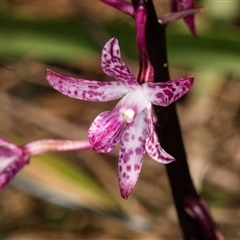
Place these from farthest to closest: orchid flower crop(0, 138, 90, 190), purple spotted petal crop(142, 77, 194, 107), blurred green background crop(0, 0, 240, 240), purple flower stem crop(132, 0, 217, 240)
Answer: blurred green background crop(0, 0, 240, 240) < orchid flower crop(0, 138, 90, 190) < purple flower stem crop(132, 0, 217, 240) < purple spotted petal crop(142, 77, 194, 107)

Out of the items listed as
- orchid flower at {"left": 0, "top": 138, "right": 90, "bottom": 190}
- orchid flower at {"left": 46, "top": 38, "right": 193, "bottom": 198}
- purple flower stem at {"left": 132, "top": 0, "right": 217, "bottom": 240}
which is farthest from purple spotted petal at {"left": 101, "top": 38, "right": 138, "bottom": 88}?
orchid flower at {"left": 0, "top": 138, "right": 90, "bottom": 190}

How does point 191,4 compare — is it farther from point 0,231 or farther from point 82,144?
point 0,231

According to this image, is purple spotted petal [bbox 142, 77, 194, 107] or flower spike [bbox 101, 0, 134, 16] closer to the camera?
purple spotted petal [bbox 142, 77, 194, 107]

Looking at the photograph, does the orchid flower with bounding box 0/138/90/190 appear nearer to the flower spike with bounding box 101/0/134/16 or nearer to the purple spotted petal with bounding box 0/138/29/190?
the purple spotted petal with bounding box 0/138/29/190

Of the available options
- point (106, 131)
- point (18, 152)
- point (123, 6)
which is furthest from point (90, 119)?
point (106, 131)

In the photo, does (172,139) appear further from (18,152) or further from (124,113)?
(18,152)

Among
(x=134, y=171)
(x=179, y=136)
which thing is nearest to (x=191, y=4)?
(x=179, y=136)

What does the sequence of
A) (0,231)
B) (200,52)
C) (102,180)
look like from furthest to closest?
(102,180)
(0,231)
(200,52)
